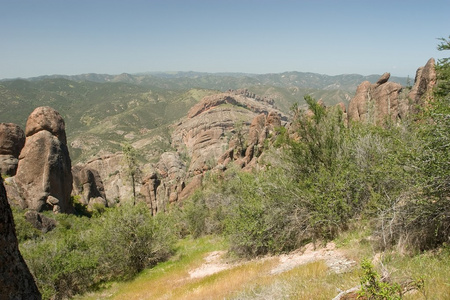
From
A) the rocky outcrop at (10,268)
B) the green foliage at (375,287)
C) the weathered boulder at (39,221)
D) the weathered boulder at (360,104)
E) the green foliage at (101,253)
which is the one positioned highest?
the weathered boulder at (360,104)

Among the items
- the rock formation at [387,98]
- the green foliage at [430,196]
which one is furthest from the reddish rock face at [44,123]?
the rock formation at [387,98]

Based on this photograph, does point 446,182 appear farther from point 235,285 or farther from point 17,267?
point 17,267

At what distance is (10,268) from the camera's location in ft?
13.9

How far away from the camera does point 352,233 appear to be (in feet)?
41.6

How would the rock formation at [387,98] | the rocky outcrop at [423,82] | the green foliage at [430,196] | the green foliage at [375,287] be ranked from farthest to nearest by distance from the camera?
the rock formation at [387,98] → the rocky outcrop at [423,82] → the green foliage at [430,196] → the green foliage at [375,287]

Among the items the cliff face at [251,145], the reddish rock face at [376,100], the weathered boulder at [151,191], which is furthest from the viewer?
the weathered boulder at [151,191]

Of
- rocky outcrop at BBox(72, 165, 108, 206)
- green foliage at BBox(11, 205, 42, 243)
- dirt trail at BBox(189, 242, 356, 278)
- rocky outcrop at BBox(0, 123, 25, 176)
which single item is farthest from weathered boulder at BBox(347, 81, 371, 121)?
rocky outcrop at BBox(0, 123, 25, 176)

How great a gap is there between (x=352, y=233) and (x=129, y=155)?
161 ft

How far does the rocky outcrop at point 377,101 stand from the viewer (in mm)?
48134

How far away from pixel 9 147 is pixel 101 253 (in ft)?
99.9

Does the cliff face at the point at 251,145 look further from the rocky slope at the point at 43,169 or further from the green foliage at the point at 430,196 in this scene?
the green foliage at the point at 430,196

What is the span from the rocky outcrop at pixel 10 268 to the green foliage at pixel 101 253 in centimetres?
1433

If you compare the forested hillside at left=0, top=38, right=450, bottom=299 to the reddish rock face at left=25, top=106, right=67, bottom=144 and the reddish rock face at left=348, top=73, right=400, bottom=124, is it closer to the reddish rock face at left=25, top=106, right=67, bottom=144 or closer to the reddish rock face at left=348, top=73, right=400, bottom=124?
the reddish rock face at left=25, top=106, right=67, bottom=144

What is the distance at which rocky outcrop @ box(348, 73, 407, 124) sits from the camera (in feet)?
158
